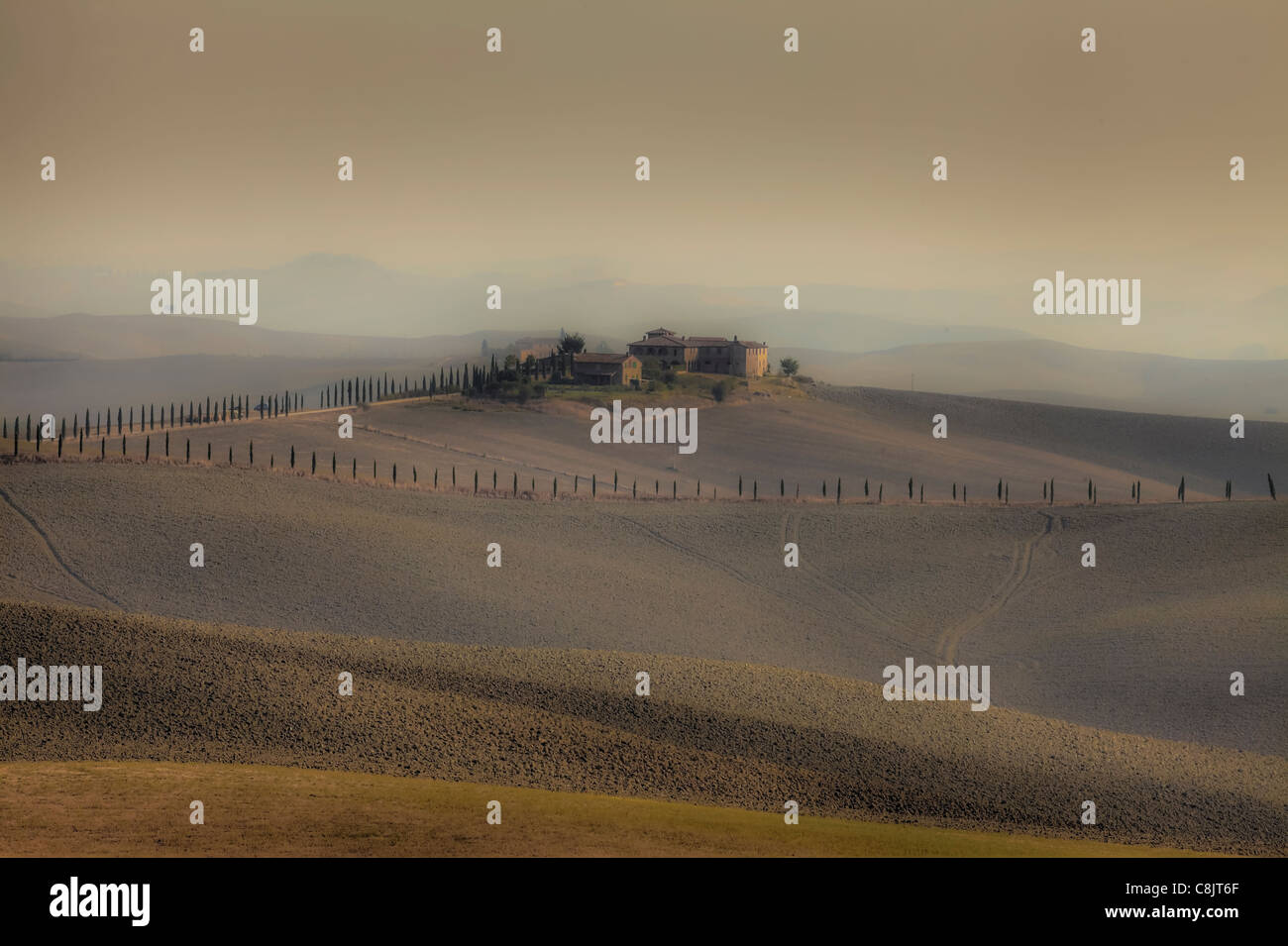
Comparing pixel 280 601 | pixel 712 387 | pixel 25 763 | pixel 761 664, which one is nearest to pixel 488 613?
pixel 280 601

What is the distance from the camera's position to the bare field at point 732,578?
37438mm

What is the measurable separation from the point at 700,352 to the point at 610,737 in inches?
3124

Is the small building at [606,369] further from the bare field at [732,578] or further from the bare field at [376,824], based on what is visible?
the bare field at [376,824]

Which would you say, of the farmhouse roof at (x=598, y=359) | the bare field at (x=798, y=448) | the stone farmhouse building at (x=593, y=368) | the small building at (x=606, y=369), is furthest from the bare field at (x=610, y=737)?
the farmhouse roof at (x=598, y=359)

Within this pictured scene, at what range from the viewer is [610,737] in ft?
86.4

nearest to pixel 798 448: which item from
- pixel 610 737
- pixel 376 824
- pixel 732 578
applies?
pixel 732 578

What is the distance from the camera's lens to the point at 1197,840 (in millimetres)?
23344

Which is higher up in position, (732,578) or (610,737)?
(610,737)

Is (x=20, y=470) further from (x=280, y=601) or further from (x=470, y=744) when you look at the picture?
(x=470, y=744)

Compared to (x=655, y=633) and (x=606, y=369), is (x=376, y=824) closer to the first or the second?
(x=655, y=633)

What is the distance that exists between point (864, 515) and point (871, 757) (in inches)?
1219

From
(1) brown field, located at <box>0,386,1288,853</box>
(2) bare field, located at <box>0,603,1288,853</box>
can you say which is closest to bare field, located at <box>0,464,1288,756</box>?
(1) brown field, located at <box>0,386,1288,853</box>

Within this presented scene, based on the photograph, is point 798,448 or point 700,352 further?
point 700,352

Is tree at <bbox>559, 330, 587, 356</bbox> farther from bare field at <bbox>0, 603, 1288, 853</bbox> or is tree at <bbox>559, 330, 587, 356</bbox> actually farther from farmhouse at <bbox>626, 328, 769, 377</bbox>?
bare field at <bbox>0, 603, 1288, 853</bbox>
